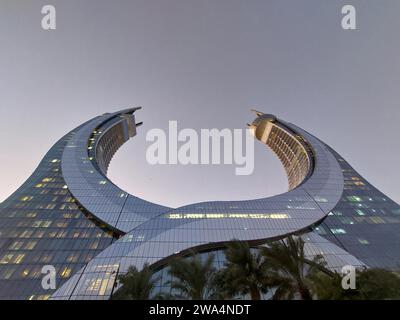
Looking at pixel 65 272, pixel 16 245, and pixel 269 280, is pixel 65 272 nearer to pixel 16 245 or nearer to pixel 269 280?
pixel 16 245

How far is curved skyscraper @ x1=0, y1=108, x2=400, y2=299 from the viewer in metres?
40.2

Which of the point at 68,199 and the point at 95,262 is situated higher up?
the point at 68,199

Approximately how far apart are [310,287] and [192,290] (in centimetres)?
1094

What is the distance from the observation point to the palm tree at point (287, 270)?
22.3 m

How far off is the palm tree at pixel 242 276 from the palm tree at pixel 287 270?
45.4 inches

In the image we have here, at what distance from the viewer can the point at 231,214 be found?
51.9 meters

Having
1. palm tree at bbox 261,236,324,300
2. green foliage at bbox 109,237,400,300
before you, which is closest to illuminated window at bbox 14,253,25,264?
green foliage at bbox 109,237,400,300

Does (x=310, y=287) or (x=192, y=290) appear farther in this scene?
(x=192, y=290)

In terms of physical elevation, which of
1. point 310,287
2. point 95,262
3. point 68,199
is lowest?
point 95,262

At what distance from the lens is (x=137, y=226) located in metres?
49.5

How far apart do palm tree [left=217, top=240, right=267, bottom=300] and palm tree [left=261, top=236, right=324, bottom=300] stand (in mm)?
1152
